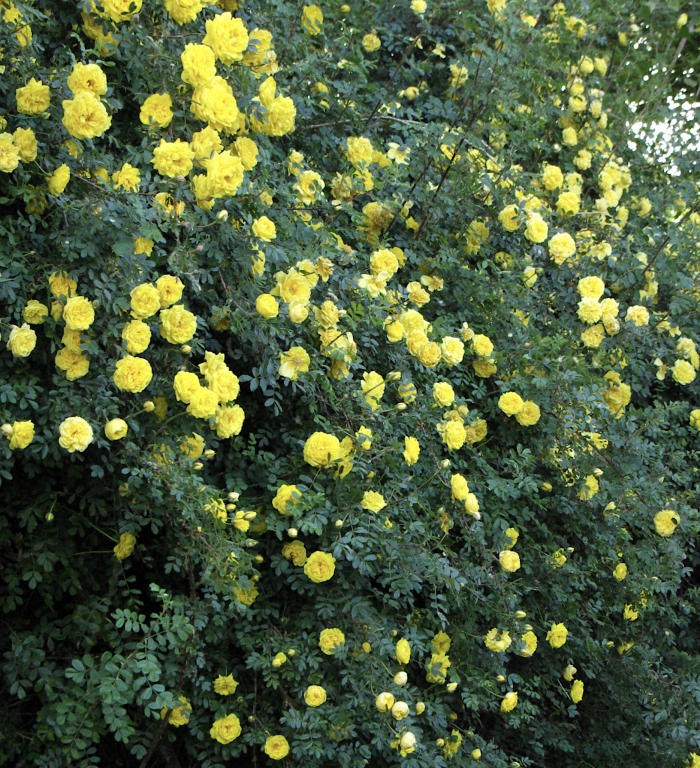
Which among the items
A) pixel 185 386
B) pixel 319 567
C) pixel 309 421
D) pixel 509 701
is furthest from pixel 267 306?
pixel 509 701

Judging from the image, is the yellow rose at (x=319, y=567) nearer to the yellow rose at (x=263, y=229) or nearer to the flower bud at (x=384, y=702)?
the flower bud at (x=384, y=702)

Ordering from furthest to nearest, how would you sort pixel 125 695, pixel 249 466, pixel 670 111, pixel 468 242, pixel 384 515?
pixel 670 111 < pixel 468 242 < pixel 249 466 < pixel 384 515 < pixel 125 695

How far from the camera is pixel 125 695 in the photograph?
1610 millimetres

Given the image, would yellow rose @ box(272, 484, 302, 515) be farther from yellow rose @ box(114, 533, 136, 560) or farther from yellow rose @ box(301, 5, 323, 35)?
yellow rose @ box(301, 5, 323, 35)

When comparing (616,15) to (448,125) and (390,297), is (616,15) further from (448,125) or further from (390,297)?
(390,297)

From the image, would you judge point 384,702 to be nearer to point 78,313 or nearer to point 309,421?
point 309,421

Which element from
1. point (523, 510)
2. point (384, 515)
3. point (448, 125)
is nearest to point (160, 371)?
point (384, 515)

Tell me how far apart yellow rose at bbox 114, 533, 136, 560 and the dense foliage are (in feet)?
0.14

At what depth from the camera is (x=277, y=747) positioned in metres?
1.76

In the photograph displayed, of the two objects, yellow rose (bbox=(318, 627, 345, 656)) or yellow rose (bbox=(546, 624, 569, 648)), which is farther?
yellow rose (bbox=(546, 624, 569, 648))

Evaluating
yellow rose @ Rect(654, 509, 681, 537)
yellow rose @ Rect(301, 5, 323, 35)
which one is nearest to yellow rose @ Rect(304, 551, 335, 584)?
yellow rose @ Rect(654, 509, 681, 537)

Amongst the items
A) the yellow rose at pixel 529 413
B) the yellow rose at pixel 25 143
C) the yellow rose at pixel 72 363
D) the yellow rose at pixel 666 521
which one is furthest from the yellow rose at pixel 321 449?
the yellow rose at pixel 666 521

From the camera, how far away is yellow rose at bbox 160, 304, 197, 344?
166cm

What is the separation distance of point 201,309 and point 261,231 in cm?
30
